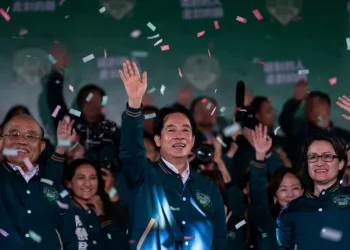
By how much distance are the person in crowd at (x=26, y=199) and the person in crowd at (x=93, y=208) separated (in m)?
0.54

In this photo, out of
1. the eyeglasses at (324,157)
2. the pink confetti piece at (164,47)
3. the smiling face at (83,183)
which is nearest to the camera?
the eyeglasses at (324,157)

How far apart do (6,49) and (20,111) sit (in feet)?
3.38

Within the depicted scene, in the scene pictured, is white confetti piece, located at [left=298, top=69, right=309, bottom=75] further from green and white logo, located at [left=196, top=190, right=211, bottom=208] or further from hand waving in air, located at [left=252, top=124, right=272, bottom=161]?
green and white logo, located at [left=196, top=190, right=211, bottom=208]

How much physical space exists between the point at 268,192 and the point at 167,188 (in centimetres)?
113

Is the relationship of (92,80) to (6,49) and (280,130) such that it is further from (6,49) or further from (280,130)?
(280,130)

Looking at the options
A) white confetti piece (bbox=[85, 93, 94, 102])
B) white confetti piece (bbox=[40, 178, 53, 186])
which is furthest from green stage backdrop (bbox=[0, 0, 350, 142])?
white confetti piece (bbox=[40, 178, 53, 186])

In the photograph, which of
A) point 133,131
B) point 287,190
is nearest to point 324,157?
point 287,190

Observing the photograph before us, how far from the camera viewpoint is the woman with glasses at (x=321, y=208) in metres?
3.35

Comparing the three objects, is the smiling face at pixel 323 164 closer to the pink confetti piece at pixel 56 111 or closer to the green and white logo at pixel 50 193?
the green and white logo at pixel 50 193

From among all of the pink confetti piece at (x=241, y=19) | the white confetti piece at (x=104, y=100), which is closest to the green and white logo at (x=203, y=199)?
the white confetti piece at (x=104, y=100)

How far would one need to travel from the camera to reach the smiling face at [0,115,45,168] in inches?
136

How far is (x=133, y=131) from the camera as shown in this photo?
306cm

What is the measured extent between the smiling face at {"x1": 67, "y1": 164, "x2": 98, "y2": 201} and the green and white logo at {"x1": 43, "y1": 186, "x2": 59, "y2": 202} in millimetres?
752

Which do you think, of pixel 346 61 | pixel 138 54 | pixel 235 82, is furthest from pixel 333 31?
pixel 138 54
